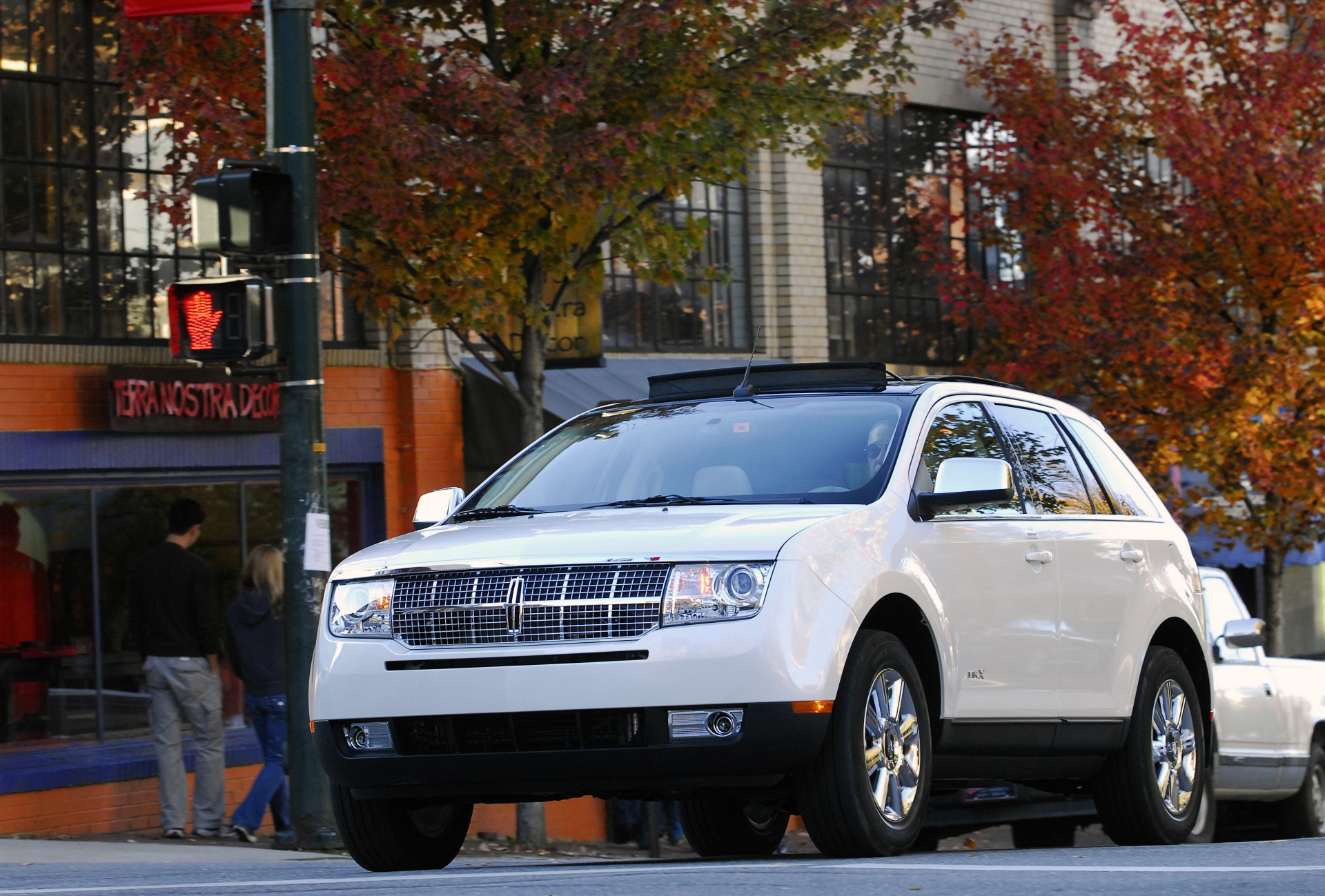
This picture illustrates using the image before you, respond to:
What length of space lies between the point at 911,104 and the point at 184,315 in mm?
11922

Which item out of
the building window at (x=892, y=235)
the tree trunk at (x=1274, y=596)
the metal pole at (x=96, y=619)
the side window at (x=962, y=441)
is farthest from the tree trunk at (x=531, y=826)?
the tree trunk at (x=1274, y=596)

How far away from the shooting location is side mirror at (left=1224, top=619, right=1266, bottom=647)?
12.0 m

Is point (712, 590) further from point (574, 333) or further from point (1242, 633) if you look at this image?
point (574, 333)

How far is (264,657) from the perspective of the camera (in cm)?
1267

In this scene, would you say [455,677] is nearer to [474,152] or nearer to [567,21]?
[474,152]

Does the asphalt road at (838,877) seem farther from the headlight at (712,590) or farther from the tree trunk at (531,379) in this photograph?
the tree trunk at (531,379)

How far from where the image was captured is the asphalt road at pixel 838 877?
222 inches

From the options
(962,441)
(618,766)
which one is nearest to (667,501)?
(618,766)

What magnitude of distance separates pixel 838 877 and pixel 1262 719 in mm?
7448

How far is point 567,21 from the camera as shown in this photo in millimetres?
12484

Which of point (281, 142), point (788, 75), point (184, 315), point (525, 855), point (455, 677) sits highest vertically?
point (788, 75)

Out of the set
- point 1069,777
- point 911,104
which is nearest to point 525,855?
point 1069,777

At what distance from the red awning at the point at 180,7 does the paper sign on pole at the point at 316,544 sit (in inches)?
114

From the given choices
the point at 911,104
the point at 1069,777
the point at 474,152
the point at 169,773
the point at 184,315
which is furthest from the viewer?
the point at 911,104
